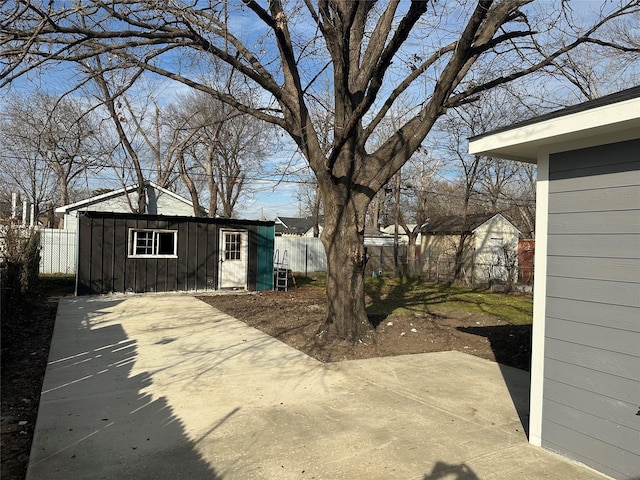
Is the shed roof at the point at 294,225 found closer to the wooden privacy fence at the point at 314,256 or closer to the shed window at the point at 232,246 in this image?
the wooden privacy fence at the point at 314,256

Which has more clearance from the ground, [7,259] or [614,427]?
[7,259]

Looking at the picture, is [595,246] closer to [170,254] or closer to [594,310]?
[594,310]

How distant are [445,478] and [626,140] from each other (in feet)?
9.14

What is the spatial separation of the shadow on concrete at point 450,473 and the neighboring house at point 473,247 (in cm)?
1901

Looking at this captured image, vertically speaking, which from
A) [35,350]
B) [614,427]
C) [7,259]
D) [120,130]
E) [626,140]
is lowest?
[35,350]

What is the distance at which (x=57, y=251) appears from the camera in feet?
66.2

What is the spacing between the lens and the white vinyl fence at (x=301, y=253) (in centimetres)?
2475

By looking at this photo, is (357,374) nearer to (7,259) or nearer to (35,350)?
(35,350)

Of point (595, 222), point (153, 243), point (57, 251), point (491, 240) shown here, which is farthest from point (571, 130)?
point (491, 240)

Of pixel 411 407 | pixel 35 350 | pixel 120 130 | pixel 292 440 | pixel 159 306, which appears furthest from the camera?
pixel 120 130

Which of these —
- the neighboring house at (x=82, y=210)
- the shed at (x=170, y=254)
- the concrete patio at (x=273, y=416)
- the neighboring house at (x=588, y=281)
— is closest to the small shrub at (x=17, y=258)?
the shed at (x=170, y=254)

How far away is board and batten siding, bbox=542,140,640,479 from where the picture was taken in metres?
3.19

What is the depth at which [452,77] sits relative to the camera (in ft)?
21.6

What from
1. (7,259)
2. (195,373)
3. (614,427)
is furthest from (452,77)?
(7,259)
